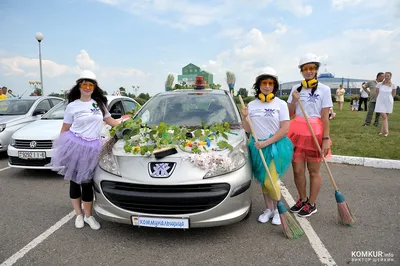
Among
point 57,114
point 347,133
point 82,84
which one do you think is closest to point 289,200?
point 82,84

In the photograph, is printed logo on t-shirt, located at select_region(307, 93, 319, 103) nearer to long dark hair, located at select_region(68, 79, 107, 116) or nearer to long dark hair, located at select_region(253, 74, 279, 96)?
long dark hair, located at select_region(253, 74, 279, 96)

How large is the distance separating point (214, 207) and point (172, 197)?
15.8 inches

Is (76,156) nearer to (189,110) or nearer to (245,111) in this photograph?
(189,110)

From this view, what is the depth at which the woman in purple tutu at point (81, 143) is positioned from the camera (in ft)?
9.89

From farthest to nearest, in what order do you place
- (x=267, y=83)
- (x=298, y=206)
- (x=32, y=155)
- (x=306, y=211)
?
1. (x=32, y=155)
2. (x=298, y=206)
3. (x=306, y=211)
4. (x=267, y=83)

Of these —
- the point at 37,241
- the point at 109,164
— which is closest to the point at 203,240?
the point at 109,164

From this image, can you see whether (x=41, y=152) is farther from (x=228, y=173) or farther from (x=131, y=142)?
(x=228, y=173)

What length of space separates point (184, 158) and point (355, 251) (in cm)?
184

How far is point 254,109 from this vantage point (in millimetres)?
3158

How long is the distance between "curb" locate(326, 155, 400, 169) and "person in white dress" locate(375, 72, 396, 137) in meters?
2.83

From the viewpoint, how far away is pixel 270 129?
10.2 ft
